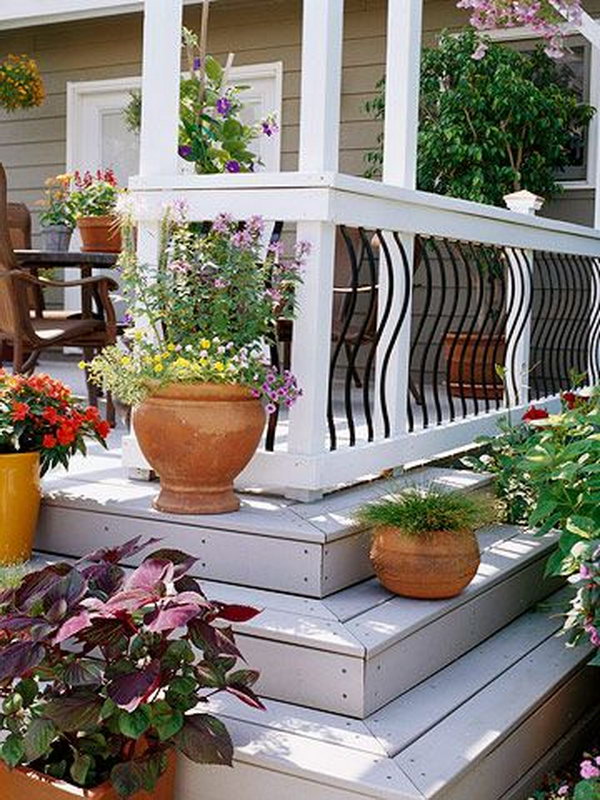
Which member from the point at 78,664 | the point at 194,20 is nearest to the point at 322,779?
the point at 78,664

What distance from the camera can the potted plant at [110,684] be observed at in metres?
2.10

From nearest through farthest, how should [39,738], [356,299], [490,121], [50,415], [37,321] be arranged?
[39,738]
[50,415]
[356,299]
[37,321]
[490,121]

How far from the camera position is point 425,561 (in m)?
2.81

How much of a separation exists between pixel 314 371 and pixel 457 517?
0.58 m

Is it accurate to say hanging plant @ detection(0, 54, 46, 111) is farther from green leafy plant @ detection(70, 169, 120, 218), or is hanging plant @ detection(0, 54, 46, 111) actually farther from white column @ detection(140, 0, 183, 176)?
white column @ detection(140, 0, 183, 176)

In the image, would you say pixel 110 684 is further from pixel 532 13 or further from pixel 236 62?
pixel 236 62

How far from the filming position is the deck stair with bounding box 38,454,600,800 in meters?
2.29

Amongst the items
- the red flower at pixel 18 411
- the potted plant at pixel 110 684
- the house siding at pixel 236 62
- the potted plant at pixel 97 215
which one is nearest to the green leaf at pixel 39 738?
the potted plant at pixel 110 684

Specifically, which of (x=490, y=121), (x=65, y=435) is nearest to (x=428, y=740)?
(x=65, y=435)

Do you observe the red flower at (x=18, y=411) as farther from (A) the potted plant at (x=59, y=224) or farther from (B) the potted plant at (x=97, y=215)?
(A) the potted plant at (x=59, y=224)

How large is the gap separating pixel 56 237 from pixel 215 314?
8.70 feet

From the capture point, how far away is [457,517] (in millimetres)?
2850

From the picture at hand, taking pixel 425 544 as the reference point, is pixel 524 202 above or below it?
above

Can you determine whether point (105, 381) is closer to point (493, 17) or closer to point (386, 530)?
point (386, 530)
